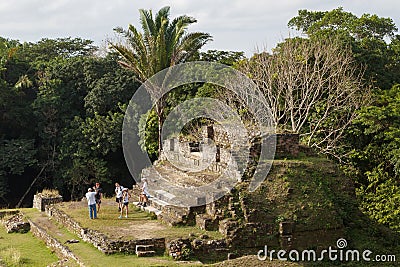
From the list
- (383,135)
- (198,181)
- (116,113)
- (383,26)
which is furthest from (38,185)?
(383,26)

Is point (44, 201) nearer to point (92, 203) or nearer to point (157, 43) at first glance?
point (92, 203)

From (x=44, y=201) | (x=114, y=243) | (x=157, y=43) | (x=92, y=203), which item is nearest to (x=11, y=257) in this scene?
(x=92, y=203)

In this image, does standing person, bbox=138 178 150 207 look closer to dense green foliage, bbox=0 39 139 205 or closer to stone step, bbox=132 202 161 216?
stone step, bbox=132 202 161 216

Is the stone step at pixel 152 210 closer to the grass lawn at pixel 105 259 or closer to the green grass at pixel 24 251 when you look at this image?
the grass lawn at pixel 105 259

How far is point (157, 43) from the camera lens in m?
17.8

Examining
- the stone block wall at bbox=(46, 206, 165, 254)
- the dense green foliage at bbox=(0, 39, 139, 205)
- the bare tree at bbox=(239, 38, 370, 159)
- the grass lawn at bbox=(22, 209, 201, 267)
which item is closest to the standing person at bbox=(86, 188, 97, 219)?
the grass lawn at bbox=(22, 209, 201, 267)

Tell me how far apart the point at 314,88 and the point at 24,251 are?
42.4 feet

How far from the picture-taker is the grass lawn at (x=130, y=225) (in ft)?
38.4

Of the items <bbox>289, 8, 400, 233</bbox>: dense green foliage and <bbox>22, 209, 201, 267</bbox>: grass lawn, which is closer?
<bbox>22, 209, 201, 267</bbox>: grass lawn

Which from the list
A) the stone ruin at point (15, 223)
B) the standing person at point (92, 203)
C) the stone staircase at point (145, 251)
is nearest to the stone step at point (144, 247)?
the stone staircase at point (145, 251)

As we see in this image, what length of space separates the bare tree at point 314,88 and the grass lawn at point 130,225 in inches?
305

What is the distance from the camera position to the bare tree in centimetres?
1960

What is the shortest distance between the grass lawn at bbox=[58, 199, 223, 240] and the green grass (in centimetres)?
114

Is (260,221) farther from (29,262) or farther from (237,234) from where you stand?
(29,262)
